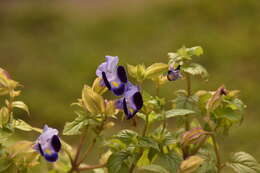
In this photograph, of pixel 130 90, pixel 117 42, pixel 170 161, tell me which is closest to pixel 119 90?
pixel 130 90

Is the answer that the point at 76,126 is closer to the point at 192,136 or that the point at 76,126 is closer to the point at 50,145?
the point at 50,145

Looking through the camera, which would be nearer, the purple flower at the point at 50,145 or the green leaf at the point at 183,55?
the purple flower at the point at 50,145

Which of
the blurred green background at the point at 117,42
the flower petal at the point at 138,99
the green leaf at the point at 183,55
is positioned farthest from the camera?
the blurred green background at the point at 117,42

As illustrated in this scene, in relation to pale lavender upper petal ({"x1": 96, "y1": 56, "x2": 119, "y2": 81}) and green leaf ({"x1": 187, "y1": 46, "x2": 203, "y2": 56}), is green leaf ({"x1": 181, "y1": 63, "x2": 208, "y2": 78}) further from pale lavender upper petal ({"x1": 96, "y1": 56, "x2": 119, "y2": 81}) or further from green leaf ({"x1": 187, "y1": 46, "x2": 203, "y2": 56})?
pale lavender upper petal ({"x1": 96, "y1": 56, "x2": 119, "y2": 81})

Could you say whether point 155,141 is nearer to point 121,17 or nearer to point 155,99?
point 155,99

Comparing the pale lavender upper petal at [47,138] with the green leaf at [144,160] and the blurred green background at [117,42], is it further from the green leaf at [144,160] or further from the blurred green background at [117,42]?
the blurred green background at [117,42]

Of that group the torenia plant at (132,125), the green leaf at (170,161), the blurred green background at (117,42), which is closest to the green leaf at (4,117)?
the torenia plant at (132,125)

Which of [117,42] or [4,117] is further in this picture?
[117,42]
